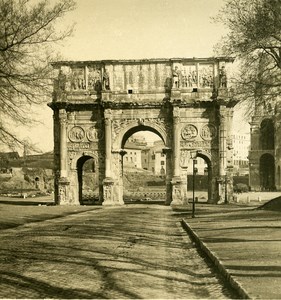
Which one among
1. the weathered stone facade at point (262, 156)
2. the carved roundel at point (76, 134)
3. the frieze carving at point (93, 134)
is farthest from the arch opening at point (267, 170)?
the carved roundel at point (76, 134)

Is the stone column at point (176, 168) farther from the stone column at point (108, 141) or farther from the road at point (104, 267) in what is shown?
the road at point (104, 267)

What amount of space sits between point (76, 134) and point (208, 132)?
899 centimetres

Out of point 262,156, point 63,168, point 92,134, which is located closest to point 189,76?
point 92,134

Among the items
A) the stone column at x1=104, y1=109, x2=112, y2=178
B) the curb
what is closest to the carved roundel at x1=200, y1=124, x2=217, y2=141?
the stone column at x1=104, y1=109, x2=112, y2=178

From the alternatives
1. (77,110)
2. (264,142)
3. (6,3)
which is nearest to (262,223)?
(6,3)

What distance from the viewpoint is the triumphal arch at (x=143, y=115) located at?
34.7m

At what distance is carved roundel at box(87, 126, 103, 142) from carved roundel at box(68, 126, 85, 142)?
415 millimetres

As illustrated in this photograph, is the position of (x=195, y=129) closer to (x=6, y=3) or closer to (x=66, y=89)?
(x=66, y=89)

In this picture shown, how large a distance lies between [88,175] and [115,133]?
4195cm

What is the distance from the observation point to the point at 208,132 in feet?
116

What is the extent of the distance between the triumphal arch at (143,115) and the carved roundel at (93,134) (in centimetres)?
7

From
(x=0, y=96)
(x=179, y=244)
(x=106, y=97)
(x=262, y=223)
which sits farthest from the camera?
(x=106, y=97)

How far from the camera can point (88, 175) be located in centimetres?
7675

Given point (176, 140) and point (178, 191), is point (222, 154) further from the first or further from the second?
point (178, 191)
